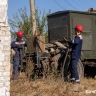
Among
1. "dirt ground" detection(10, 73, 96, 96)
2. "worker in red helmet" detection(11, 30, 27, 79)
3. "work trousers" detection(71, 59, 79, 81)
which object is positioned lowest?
"dirt ground" detection(10, 73, 96, 96)

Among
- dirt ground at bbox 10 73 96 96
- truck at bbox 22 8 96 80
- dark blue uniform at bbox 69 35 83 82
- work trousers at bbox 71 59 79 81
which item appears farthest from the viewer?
truck at bbox 22 8 96 80

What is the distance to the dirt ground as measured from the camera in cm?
919

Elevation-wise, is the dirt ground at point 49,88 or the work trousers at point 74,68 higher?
the work trousers at point 74,68

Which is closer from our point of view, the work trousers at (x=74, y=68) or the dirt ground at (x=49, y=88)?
the dirt ground at (x=49, y=88)

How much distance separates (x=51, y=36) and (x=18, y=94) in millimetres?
4678

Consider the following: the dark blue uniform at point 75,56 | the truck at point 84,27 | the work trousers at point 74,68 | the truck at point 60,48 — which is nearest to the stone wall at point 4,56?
the truck at point 60,48

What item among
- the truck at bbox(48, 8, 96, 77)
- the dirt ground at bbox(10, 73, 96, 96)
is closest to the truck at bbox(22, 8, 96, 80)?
the truck at bbox(48, 8, 96, 77)

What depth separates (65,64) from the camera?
11.3 m

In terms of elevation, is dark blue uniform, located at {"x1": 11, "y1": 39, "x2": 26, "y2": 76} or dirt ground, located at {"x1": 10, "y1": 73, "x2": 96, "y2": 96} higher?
dark blue uniform, located at {"x1": 11, "y1": 39, "x2": 26, "y2": 76}

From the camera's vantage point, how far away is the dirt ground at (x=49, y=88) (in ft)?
30.1

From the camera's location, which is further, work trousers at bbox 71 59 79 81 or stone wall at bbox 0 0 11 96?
work trousers at bbox 71 59 79 81

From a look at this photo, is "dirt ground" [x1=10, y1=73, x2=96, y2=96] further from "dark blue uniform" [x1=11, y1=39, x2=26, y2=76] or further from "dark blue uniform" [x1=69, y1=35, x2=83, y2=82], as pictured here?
"dark blue uniform" [x1=11, y1=39, x2=26, y2=76]

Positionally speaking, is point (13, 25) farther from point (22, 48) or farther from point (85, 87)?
point (85, 87)

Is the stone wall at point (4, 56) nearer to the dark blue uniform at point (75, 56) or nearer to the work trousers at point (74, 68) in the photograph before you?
the dark blue uniform at point (75, 56)
